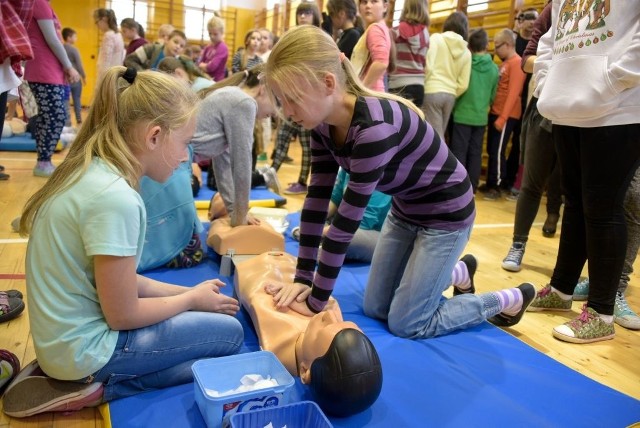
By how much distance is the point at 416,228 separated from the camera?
188cm

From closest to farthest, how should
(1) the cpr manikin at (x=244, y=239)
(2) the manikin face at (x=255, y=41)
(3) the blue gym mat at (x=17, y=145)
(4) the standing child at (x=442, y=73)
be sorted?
(1) the cpr manikin at (x=244, y=239), (4) the standing child at (x=442, y=73), (2) the manikin face at (x=255, y=41), (3) the blue gym mat at (x=17, y=145)

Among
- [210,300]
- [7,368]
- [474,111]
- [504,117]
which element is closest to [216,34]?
[474,111]

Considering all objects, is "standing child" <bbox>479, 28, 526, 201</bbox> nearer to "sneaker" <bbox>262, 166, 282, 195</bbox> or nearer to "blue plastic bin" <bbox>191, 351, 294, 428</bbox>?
"sneaker" <bbox>262, 166, 282, 195</bbox>

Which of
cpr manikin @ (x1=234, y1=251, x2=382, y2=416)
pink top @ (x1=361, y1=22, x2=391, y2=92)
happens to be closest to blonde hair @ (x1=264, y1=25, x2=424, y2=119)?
cpr manikin @ (x1=234, y1=251, x2=382, y2=416)

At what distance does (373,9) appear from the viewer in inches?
130

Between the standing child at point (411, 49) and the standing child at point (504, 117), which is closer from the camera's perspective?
the standing child at point (411, 49)

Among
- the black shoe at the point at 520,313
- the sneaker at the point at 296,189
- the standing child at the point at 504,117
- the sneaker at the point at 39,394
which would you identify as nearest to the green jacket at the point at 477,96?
the standing child at the point at 504,117

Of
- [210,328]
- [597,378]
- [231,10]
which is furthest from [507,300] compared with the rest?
[231,10]

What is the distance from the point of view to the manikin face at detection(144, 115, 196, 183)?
4.19ft

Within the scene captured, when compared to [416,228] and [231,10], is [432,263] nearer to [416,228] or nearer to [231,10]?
[416,228]

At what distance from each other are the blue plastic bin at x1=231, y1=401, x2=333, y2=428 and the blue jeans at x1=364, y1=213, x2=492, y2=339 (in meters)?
0.70

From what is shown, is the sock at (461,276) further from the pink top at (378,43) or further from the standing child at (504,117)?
the standing child at (504,117)

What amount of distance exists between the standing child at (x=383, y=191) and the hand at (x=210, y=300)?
19 cm

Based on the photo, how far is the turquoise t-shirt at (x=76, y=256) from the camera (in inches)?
44.9
